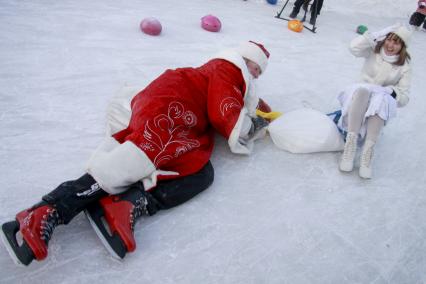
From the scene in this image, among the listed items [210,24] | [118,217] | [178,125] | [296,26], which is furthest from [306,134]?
[296,26]

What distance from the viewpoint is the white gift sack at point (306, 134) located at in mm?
1959

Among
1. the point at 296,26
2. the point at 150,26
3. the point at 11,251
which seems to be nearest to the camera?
the point at 11,251

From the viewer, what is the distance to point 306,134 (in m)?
1.97

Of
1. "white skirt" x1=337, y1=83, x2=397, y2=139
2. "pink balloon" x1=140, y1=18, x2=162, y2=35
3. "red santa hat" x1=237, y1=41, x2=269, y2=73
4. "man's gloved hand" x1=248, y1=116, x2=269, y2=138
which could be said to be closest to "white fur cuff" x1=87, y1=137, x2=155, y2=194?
"man's gloved hand" x1=248, y1=116, x2=269, y2=138

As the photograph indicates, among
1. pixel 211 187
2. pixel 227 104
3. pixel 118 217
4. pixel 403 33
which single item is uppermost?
pixel 403 33

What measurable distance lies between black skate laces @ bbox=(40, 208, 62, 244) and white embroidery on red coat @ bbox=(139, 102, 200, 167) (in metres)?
0.39

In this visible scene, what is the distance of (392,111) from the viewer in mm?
1884

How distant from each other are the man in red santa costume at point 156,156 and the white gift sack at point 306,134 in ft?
0.59

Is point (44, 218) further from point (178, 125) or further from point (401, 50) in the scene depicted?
point (401, 50)

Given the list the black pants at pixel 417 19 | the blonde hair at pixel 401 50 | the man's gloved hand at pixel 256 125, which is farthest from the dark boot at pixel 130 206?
the black pants at pixel 417 19

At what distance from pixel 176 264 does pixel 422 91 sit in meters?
3.25

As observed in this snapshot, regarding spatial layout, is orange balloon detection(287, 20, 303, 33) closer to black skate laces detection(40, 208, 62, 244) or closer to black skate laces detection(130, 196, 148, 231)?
black skate laces detection(130, 196, 148, 231)

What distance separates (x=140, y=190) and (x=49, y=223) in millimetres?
336

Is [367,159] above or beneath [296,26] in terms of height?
beneath
